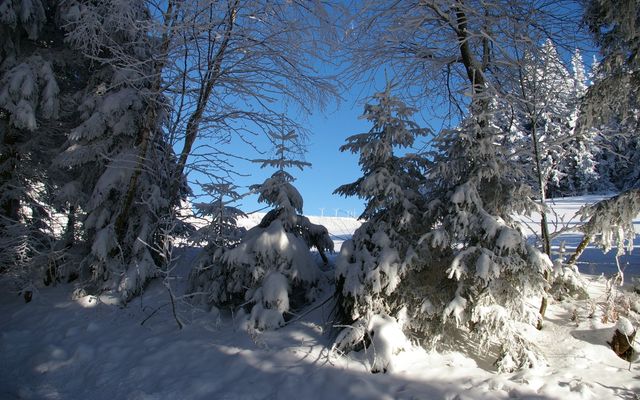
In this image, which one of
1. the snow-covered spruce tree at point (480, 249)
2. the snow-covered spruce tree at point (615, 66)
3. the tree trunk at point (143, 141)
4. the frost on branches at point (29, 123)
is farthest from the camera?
the frost on branches at point (29, 123)

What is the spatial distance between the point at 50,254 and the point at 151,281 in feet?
8.13

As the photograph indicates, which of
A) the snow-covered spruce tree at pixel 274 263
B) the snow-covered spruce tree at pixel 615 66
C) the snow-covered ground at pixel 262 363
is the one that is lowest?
the snow-covered ground at pixel 262 363

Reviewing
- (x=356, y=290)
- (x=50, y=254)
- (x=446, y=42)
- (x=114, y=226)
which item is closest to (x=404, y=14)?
(x=446, y=42)

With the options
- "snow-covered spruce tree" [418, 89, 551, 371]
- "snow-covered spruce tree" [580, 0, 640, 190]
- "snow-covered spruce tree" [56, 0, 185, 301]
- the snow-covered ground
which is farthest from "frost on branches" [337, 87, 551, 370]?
"snow-covered spruce tree" [56, 0, 185, 301]

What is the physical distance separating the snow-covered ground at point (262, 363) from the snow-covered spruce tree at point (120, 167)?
1.18m

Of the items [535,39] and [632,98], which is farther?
[535,39]

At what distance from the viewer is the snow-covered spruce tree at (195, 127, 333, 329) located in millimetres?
6305

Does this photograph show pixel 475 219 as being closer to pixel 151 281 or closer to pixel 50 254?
pixel 151 281

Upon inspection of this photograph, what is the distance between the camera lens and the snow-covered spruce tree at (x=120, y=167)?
28.1 feet

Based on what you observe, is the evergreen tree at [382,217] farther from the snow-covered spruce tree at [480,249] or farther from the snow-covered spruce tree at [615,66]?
the snow-covered spruce tree at [615,66]

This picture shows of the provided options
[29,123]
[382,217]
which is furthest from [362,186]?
[29,123]

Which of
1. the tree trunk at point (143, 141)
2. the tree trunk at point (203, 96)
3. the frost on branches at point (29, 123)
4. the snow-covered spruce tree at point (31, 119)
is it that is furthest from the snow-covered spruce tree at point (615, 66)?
the frost on branches at point (29, 123)

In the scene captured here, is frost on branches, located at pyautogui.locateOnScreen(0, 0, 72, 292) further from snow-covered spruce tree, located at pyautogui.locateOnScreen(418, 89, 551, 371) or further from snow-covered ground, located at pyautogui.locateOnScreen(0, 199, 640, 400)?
snow-covered spruce tree, located at pyautogui.locateOnScreen(418, 89, 551, 371)

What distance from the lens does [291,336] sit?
19.9ft
